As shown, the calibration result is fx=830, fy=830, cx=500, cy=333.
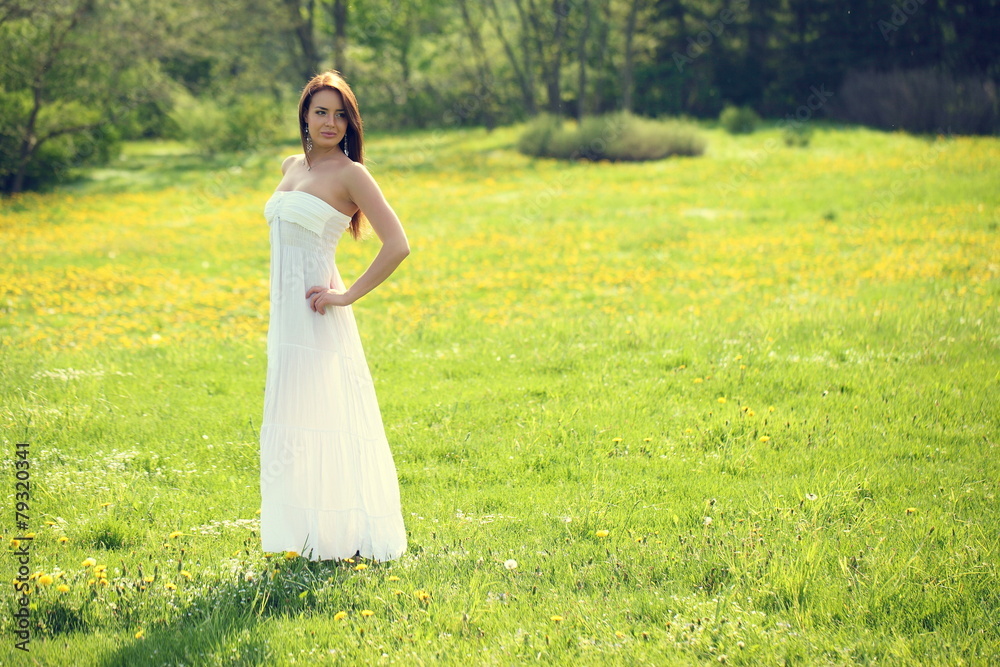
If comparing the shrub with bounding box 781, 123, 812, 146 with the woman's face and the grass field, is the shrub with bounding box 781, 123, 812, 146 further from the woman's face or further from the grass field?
the woman's face

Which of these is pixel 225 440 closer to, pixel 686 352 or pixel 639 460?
pixel 639 460

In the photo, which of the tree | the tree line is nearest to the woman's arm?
the tree

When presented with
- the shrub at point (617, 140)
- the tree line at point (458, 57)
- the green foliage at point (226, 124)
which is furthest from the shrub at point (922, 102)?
the green foliage at point (226, 124)

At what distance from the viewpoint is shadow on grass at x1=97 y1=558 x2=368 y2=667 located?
321 centimetres

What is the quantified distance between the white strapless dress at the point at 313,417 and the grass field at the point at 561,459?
0.18 meters

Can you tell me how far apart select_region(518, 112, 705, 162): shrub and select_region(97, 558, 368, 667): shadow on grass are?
23702 mm

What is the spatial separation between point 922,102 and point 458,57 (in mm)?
21369

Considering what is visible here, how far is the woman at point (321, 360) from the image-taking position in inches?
149

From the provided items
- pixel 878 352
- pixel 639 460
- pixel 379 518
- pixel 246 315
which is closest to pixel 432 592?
pixel 379 518

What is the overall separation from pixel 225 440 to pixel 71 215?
1481 centimetres

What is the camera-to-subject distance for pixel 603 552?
13.4 feet

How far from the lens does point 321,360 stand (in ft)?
12.8

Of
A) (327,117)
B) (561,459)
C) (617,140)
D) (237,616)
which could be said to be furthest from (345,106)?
(617,140)

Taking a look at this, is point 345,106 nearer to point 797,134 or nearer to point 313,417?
point 313,417
